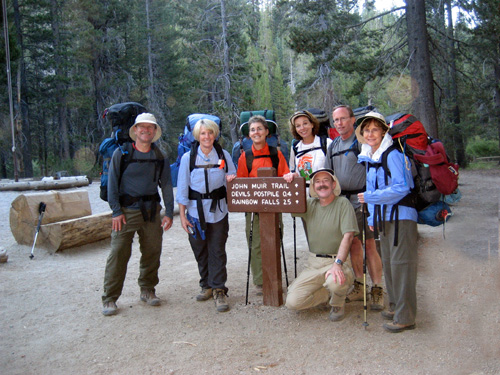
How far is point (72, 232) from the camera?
7285 mm

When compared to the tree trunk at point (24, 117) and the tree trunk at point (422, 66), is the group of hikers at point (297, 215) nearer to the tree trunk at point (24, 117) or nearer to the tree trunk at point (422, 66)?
the tree trunk at point (422, 66)

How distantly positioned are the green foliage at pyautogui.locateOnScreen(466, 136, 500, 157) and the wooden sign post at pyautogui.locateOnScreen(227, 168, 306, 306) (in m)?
25.8

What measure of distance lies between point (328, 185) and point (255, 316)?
1.46 m

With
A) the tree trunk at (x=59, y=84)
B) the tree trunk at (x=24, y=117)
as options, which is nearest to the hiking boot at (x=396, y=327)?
the tree trunk at (x=59, y=84)

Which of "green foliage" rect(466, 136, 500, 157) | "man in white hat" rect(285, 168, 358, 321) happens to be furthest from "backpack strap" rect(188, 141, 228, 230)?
"green foliage" rect(466, 136, 500, 157)

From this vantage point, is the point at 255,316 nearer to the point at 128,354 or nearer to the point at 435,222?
the point at 128,354

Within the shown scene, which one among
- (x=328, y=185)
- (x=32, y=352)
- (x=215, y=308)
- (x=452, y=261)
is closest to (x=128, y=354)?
(x=32, y=352)

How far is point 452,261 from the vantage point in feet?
19.5

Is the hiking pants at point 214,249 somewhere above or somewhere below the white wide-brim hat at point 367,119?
below

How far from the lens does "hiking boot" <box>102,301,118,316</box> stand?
444 cm

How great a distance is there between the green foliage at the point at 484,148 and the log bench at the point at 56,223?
2513 cm

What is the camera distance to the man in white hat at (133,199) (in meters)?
4.39

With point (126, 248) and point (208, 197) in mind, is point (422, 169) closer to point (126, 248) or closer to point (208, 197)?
point (208, 197)

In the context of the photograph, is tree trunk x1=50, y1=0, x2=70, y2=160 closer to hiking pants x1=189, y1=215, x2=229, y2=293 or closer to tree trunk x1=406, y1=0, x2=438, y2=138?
tree trunk x1=406, y1=0, x2=438, y2=138
